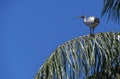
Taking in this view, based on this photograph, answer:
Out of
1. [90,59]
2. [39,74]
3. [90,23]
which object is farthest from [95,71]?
[90,23]

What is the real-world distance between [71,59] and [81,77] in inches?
13.3

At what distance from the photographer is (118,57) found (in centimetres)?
809

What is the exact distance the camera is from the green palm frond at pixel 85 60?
782cm

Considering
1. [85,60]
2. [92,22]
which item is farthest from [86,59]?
[92,22]

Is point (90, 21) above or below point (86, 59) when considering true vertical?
above

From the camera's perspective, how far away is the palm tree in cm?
782

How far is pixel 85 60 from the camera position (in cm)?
789

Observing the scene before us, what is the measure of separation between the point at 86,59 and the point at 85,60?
0.03 m

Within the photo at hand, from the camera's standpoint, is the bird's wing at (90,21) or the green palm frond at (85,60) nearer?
the green palm frond at (85,60)

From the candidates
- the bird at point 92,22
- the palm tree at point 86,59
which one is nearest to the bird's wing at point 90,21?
the bird at point 92,22

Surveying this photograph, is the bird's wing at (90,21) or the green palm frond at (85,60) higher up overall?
the bird's wing at (90,21)

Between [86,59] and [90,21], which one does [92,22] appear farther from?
[86,59]

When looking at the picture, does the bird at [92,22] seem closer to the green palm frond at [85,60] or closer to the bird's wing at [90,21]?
the bird's wing at [90,21]

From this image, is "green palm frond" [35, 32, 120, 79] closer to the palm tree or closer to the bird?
the palm tree
